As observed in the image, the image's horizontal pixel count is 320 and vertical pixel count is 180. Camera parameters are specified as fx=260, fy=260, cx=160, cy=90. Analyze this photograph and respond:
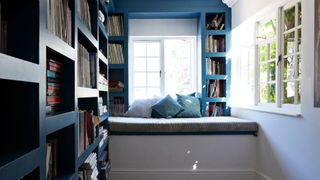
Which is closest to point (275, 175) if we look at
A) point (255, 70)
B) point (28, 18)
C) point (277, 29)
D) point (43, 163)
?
point (255, 70)

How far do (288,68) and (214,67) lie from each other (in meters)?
1.51

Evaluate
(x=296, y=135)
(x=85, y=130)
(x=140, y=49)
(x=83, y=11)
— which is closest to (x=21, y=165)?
(x=85, y=130)

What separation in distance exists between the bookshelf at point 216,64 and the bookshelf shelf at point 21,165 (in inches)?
125

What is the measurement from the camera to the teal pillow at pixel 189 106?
3711 millimetres

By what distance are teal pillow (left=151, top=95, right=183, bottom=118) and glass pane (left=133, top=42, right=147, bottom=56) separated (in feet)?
3.08

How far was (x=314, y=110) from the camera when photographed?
2061 millimetres

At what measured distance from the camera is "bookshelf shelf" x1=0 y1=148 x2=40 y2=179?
75 centimetres

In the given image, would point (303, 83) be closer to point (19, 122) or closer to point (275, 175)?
point (275, 175)

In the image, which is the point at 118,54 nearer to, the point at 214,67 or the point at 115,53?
the point at 115,53

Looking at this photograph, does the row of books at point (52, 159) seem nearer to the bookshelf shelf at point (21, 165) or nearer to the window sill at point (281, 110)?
the bookshelf shelf at point (21, 165)

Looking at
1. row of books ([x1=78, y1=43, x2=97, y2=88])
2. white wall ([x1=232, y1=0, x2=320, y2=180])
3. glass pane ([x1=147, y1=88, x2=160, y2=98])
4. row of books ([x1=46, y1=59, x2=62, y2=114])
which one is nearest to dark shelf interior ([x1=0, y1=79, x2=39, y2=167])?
row of books ([x1=46, y1=59, x2=62, y2=114])

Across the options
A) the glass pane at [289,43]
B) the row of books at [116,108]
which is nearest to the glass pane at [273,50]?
the glass pane at [289,43]

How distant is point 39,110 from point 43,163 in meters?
0.23

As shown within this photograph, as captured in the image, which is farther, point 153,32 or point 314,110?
point 153,32
